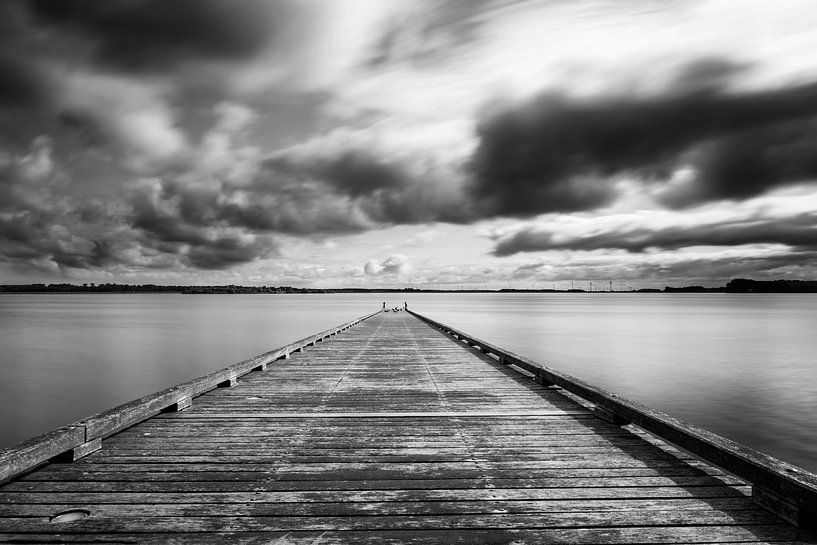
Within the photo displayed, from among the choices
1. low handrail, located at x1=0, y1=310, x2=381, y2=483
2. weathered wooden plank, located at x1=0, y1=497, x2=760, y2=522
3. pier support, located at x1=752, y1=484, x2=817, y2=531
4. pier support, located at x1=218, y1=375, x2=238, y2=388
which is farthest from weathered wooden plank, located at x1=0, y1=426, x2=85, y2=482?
pier support, located at x1=752, y1=484, x2=817, y2=531

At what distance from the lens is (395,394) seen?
8391 mm

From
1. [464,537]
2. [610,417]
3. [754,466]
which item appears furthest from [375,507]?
[610,417]

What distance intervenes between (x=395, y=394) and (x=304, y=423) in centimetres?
233

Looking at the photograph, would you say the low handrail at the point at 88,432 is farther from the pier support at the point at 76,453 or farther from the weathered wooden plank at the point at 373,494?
the weathered wooden plank at the point at 373,494

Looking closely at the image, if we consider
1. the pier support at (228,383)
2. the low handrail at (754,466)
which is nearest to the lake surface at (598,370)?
the pier support at (228,383)

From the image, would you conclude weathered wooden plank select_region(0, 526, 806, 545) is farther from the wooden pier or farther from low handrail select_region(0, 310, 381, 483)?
low handrail select_region(0, 310, 381, 483)

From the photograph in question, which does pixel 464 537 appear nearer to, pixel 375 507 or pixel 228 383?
pixel 375 507

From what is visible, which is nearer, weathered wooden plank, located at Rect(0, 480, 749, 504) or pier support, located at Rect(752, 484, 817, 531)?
pier support, located at Rect(752, 484, 817, 531)

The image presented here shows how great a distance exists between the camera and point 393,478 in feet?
14.4

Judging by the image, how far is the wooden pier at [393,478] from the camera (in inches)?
136

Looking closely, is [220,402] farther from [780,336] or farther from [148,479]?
[780,336]

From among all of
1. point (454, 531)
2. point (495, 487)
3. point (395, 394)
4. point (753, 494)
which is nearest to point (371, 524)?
point (454, 531)

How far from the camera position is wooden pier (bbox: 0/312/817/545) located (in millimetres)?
3451

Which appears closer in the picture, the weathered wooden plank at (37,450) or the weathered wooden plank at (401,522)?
the weathered wooden plank at (401,522)
